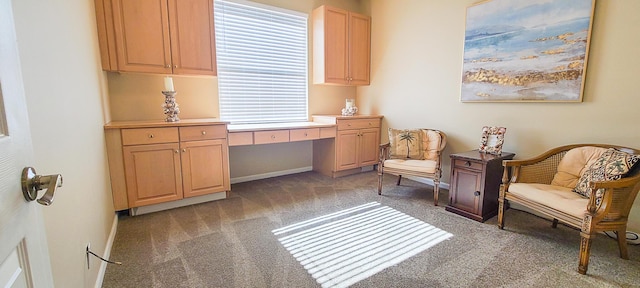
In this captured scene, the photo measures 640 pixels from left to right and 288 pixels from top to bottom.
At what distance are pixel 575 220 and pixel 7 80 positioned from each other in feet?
9.44

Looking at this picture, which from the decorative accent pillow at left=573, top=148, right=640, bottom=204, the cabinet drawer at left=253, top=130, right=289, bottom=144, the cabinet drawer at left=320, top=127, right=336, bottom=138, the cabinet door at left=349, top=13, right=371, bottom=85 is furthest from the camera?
the cabinet door at left=349, top=13, right=371, bottom=85

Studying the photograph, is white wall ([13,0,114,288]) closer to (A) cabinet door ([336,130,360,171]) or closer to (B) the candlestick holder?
(B) the candlestick holder

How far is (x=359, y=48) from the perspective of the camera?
14.3ft

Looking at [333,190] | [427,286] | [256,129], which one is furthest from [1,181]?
[333,190]

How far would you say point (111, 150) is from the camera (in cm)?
254

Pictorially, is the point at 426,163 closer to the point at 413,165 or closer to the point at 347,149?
the point at 413,165

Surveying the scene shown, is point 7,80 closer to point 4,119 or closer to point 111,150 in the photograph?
point 4,119

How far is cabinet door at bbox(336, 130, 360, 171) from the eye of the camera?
403 cm

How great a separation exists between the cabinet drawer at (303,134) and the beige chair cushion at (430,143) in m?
1.38

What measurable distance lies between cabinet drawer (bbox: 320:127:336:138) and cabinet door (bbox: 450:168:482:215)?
5.39ft

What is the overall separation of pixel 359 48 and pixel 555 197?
10.3ft

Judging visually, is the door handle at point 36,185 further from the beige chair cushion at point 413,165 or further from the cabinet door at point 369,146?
the cabinet door at point 369,146

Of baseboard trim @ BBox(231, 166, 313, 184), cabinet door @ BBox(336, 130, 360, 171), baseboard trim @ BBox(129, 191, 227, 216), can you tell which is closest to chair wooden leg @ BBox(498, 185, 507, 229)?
cabinet door @ BBox(336, 130, 360, 171)

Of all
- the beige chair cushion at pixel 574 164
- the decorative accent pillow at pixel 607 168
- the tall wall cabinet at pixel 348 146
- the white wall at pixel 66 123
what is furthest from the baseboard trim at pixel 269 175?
the decorative accent pillow at pixel 607 168
